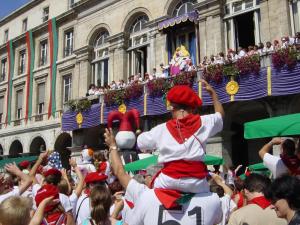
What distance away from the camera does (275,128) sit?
5.41 m

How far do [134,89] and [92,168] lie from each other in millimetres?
9650

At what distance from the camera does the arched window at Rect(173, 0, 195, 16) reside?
18.0 m

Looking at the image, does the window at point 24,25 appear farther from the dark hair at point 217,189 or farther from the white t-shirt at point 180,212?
the white t-shirt at point 180,212

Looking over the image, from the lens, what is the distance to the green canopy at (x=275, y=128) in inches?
207

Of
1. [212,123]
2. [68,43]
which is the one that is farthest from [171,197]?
[68,43]

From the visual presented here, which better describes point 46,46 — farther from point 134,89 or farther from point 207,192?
point 207,192

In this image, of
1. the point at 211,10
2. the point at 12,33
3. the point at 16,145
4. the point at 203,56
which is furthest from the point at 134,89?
the point at 12,33

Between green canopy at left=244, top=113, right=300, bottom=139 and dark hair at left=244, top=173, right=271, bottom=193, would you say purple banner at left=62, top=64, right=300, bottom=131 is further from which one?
dark hair at left=244, top=173, right=271, bottom=193

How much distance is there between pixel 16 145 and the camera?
28.1m

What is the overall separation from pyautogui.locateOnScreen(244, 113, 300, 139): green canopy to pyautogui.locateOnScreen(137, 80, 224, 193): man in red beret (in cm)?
267

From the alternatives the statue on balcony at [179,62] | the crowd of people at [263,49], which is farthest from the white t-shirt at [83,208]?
the statue on balcony at [179,62]

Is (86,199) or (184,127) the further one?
(86,199)

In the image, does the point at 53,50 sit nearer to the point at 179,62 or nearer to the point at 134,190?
the point at 179,62

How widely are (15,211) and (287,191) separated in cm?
204
